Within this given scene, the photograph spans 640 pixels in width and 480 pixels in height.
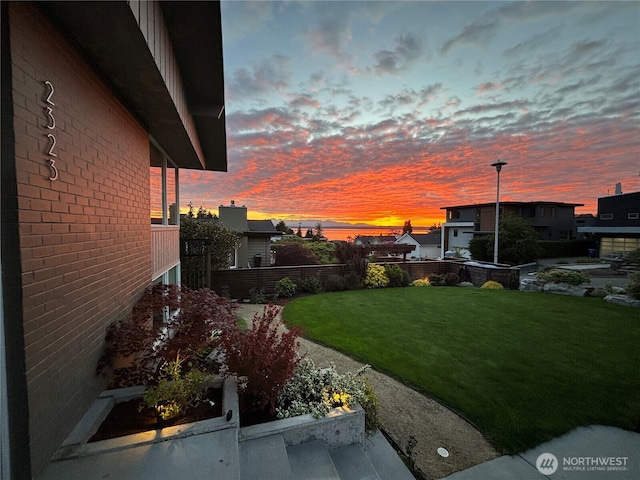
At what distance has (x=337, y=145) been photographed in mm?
12766

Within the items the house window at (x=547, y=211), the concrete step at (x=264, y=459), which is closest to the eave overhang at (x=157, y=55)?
the concrete step at (x=264, y=459)

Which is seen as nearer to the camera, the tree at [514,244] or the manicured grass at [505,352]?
the manicured grass at [505,352]

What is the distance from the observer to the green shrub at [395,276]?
44.0 ft

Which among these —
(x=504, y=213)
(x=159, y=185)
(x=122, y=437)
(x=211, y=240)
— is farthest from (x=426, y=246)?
(x=122, y=437)

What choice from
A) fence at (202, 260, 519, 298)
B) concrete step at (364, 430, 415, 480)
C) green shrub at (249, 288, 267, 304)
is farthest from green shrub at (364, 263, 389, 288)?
concrete step at (364, 430, 415, 480)

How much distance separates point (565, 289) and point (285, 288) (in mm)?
11658

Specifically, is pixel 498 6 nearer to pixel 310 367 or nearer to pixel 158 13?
pixel 158 13

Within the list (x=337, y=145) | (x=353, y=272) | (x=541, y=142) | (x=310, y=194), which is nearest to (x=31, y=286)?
(x=353, y=272)

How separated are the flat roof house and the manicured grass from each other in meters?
4.33

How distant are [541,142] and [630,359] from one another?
36.1 feet

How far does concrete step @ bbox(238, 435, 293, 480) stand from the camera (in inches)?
85.6

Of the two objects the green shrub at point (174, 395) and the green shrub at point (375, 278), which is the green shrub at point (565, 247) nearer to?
the green shrub at point (375, 278)

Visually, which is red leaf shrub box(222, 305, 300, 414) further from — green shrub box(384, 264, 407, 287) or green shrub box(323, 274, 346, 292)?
green shrub box(384, 264, 407, 287)

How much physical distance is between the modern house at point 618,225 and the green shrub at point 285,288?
86.9 feet
